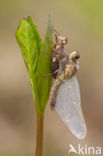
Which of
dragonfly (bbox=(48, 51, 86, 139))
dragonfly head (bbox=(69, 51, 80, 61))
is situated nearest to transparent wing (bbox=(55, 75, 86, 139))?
dragonfly (bbox=(48, 51, 86, 139))

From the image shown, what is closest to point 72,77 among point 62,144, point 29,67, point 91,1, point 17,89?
point 29,67

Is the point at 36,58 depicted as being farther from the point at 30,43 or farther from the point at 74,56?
the point at 74,56

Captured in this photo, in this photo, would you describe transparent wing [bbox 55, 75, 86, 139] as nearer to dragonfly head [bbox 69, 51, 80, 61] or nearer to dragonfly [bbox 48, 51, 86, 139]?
dragonfly [bbox 48, 51, 86, 139]

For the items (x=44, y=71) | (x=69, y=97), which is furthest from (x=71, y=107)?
(x=44, y=71)

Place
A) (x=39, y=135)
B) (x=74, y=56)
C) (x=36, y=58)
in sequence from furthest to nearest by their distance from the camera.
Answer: (x=74, y=56) < (x=36, y=58) < (x=39, y=135)

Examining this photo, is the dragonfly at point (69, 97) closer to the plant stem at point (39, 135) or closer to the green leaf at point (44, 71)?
the green leaf at point (44, 71)

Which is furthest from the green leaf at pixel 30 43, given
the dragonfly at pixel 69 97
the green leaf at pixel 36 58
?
the dragonfly at pixel 69 97
